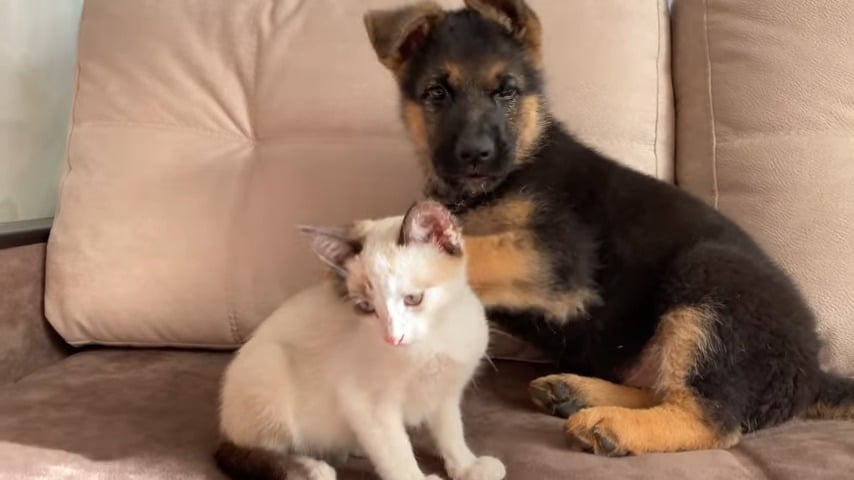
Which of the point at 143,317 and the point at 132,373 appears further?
the point at 143,317

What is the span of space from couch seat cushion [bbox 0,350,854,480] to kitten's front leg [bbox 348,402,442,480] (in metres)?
0.12

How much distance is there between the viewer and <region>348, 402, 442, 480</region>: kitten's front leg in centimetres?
140

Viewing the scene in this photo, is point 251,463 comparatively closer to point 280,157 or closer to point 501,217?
point 501,217

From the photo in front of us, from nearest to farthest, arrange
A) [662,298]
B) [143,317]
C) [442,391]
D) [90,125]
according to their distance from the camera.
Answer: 1. [442,391]
2. [662,298]
3. [143,317]
4. [90,125]

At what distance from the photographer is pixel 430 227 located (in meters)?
1.44

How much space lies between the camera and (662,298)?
5.77 feet

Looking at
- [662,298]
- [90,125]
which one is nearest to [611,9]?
[662,298]

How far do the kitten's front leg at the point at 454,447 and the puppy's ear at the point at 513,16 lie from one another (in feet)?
3.00

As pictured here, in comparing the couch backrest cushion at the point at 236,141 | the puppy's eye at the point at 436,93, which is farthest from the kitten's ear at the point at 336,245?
the couch backrest cushion at the point at 236,141

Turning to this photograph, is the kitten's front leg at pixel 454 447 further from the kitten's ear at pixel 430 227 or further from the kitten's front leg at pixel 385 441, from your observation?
the kitten's ear at pixel 430 227

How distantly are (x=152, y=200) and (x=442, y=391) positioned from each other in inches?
47.3

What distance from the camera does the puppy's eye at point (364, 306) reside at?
4.67 ft

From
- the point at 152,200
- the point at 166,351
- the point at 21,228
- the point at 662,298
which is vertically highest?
the point at 662,298

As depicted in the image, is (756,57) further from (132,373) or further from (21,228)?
(21,228)
